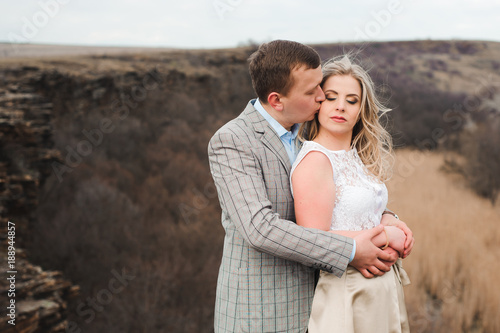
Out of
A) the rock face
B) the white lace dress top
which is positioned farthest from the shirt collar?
the rock face

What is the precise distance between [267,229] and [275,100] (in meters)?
0.66

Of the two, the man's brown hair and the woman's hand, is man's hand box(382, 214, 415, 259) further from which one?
the man's brown hair

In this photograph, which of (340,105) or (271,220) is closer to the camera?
(271,220)

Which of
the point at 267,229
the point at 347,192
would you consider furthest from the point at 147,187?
the point at 267,229

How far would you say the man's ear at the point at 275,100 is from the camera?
199 centimetres

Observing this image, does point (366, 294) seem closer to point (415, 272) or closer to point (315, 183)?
point (315, 183)

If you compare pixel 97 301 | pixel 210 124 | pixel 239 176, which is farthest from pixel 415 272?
pixel 210 124

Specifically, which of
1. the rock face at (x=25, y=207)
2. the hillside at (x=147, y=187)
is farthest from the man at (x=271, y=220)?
the rock face at (x=25, y=207)

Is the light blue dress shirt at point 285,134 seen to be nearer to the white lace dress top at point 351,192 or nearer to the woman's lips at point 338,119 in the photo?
the white lace dress top at point 351,192

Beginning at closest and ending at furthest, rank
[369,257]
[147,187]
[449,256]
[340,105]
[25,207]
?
[369,257] < [340,105] < [25,207] < [449,256] < [147,187]

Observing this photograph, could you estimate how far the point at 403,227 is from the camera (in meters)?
2.05

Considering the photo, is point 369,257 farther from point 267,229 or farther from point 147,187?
point 147,187

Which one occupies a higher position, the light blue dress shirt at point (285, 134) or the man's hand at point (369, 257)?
the light blue dress shirt at point (285, 134)

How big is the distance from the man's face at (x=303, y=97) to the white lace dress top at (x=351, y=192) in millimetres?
151
